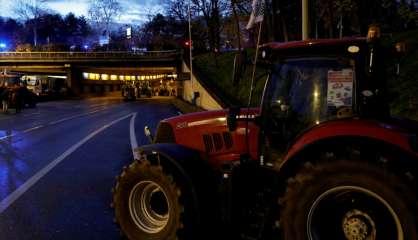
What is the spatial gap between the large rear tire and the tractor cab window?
1449 mm

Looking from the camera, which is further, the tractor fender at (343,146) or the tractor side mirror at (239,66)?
the tractor side mirror at (239,66)

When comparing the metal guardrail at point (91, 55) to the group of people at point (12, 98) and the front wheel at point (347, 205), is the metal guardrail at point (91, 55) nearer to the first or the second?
the group of people at point (12, 98)

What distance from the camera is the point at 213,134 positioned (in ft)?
19.7

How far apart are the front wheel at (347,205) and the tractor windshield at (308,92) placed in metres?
0.77

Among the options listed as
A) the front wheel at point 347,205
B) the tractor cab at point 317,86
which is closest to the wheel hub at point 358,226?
the front wheel at point 347,205

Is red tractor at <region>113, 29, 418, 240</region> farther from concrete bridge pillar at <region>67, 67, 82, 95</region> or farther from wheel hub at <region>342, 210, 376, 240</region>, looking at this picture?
concrete bridge pillar at <region>67, 67, 82, 95</region>

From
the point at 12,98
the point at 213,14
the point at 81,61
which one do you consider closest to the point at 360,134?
the point at 12,98

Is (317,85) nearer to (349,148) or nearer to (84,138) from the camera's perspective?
(349,148)

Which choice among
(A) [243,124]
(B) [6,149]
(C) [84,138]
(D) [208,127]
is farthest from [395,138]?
(C) [84,138]

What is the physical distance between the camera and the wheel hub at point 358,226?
4.31 m

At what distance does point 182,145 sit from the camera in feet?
20.0

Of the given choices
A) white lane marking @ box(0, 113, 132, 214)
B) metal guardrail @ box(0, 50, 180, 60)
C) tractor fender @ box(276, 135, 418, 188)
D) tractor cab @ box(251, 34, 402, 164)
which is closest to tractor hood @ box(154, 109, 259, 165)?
tractor cab @ box(251, 34, 402, 164)

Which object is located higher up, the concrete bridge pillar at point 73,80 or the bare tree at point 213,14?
the bare tree at point 213,14

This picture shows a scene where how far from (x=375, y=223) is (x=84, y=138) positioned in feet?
47.9
